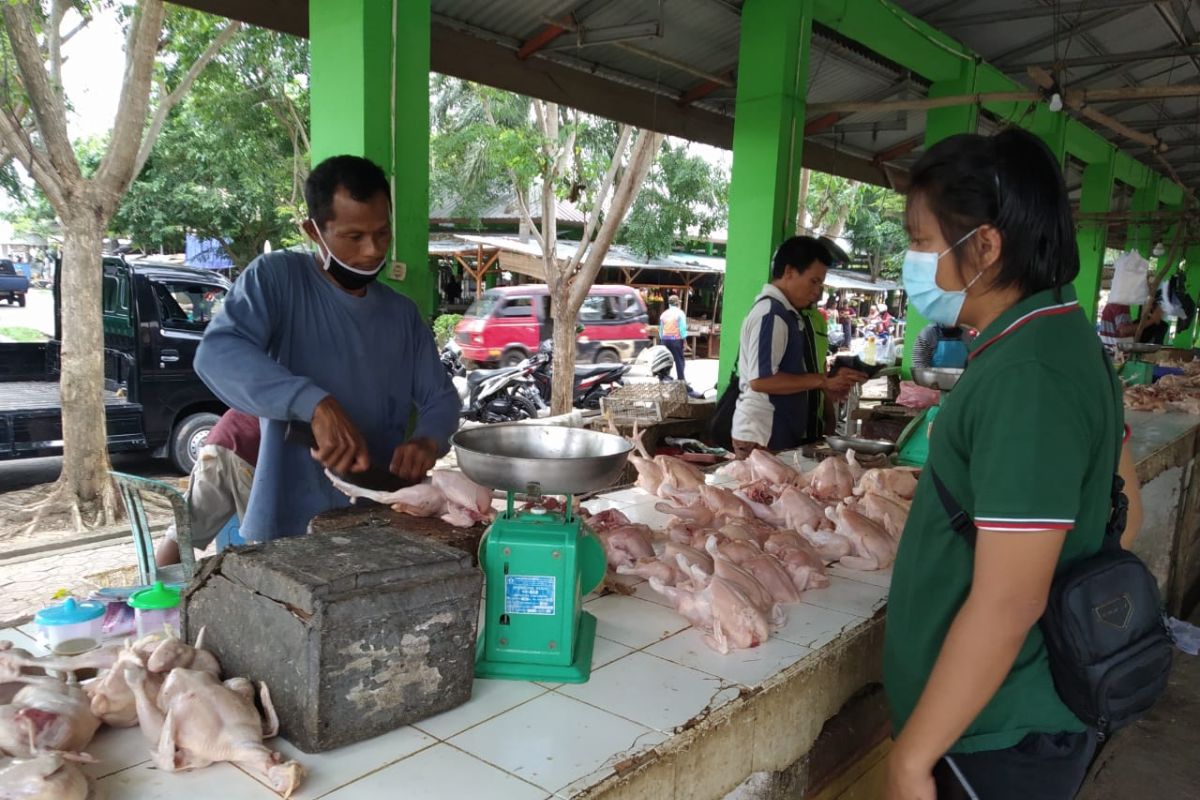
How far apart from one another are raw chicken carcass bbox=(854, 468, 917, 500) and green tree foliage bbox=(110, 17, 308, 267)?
8295mm

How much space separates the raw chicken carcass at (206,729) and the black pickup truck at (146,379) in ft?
26.9

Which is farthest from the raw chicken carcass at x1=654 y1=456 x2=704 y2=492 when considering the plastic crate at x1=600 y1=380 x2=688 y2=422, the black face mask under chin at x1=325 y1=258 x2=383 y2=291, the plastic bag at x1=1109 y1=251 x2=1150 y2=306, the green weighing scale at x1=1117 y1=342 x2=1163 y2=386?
the plastic bag at x1=1109 y1=251 x2=1150 y2=306

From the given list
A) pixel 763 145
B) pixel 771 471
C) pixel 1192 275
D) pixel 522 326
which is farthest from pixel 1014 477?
pixel 1192 275

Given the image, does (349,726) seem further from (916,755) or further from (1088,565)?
(1088,565)

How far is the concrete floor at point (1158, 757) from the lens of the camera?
3.96 meters

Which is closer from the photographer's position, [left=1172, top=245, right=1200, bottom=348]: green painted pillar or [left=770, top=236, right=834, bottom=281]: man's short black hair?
[left=770, top=236, right=834, bottom=281]: man's short black hair

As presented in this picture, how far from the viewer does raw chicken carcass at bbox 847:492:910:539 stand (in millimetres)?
2879

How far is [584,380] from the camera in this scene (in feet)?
43.2

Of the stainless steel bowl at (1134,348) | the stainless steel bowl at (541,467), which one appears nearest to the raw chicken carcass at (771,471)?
the stainless steel bowl at (541,467)

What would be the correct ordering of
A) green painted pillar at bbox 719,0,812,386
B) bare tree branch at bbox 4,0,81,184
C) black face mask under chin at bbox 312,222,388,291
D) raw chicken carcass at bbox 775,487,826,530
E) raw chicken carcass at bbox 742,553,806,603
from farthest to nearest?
green painted pillar at bbox 719,0,812,386, bare tree branch at bbox 4,0,81,184, raw chicken carcass at bbox 775,487,826,530, black face mask under chin at bbox 312,222,388,291, raw chicken carcass at bbox 742,553,806,603

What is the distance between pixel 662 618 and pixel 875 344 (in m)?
22.6

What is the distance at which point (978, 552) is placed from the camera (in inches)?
53.6

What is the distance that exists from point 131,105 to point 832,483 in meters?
6.56

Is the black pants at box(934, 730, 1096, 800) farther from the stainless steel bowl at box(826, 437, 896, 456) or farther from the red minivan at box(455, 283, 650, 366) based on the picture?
the red minivan at box(455, 283, 650, 366)
